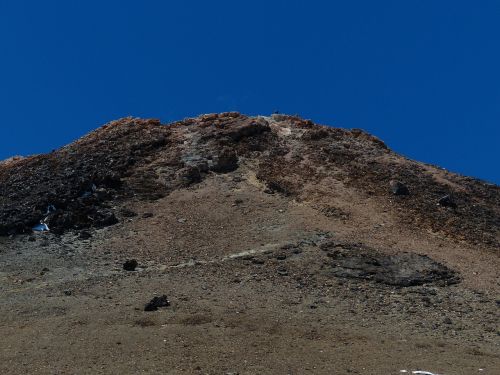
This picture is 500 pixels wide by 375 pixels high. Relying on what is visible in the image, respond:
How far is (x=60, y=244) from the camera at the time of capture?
23984 millimetres

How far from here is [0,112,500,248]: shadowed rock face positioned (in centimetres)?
2647

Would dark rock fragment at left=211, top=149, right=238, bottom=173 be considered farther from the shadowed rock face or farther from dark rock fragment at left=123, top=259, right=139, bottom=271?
dark rock fragment at left=123, top=259, right=139, bottom=271

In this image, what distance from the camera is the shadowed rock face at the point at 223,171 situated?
26.5 m

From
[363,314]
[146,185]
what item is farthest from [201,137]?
[363,314]

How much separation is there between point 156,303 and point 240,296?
2340 mm

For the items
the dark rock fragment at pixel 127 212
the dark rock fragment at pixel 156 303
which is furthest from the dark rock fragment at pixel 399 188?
the dark rock fragment at pixel 156 303

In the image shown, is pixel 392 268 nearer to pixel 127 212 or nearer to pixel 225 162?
pixel 127 212

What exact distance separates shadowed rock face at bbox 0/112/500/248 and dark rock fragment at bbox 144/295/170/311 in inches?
314

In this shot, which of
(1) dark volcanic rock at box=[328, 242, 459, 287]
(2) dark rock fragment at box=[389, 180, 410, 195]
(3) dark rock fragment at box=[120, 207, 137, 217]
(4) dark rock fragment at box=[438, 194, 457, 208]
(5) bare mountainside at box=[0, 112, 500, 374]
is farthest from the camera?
(2) dark rock fragment at box=[389, 180, 410, 195]

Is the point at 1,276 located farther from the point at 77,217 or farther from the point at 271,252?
the point at 271,252

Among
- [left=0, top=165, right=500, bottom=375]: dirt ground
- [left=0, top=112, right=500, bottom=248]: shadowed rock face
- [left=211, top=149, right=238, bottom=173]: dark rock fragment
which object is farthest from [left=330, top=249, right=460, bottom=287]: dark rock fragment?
[left=211, top=149, right=238, bottom=173]: dark rock fragment

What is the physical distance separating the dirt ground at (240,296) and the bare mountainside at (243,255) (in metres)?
0.06

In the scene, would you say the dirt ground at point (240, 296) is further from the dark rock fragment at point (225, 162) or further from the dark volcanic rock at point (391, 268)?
the dark rock fragment at point (225, 162)

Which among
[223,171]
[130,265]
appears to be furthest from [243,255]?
[223,171]
